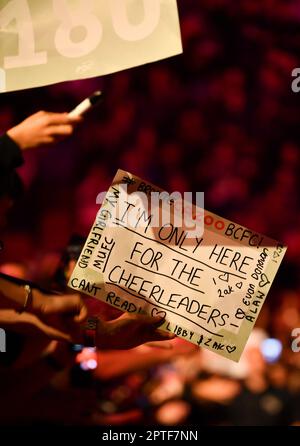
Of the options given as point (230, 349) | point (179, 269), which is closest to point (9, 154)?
point (179, 269)

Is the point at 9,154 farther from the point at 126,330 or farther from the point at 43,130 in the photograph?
the point at 126,330

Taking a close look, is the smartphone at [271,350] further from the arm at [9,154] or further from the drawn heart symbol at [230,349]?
the arm at [9,154]

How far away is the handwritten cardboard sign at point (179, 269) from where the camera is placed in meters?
1.11

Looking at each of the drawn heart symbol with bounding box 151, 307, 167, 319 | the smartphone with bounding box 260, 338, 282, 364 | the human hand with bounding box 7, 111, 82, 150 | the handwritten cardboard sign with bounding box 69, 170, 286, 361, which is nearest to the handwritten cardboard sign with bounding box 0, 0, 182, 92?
the human hand with bounding box 7, 111, 82, 150

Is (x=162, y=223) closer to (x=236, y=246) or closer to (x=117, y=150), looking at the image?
(x=236, y=246)

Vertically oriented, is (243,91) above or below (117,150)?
above

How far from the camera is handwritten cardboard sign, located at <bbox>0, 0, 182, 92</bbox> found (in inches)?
40.5

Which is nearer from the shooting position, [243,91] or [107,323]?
[107,323]

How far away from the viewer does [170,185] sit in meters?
2.66

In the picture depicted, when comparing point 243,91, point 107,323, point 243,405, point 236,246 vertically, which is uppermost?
point 243,91

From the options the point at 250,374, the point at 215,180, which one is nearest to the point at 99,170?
the point at 215,180

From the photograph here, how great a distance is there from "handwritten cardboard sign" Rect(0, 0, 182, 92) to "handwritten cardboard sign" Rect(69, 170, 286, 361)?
207 millimetres

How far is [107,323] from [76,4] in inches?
22.5

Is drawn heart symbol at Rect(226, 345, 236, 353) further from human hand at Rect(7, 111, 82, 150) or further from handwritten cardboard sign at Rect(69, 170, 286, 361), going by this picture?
human hand at Rect(7, 111, 82, 150)
